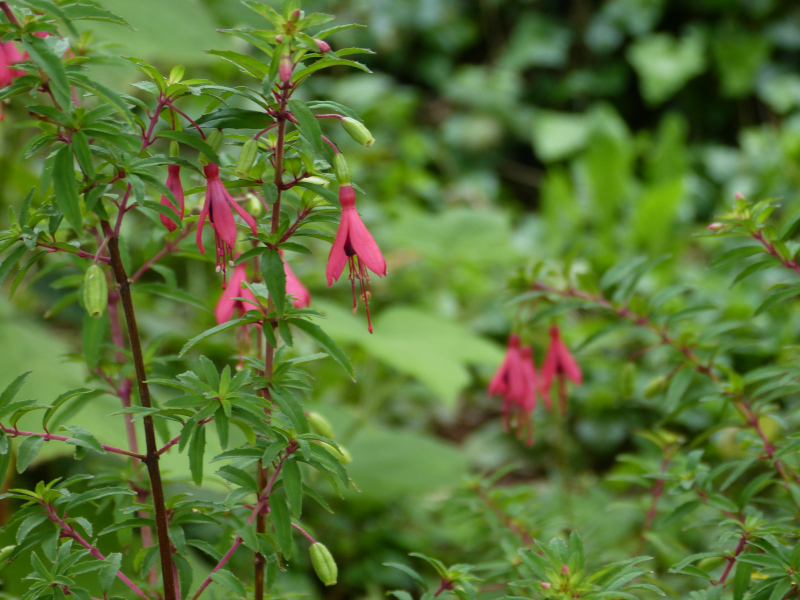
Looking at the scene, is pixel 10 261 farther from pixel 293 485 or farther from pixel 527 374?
pixel 527 374

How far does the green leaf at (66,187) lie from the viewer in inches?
15.5

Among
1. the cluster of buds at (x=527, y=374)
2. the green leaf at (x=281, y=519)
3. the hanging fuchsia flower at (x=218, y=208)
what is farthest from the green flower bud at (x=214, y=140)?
the cluster of buds at (x=527, y=374)

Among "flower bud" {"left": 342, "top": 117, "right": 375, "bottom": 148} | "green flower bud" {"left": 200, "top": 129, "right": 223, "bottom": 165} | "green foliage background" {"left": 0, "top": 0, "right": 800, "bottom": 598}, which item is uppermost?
"green foliage background" {"left": 0, "top": 0, "right": 800, "bottom": 598}

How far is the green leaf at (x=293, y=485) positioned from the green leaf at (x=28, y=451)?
0.15 metres

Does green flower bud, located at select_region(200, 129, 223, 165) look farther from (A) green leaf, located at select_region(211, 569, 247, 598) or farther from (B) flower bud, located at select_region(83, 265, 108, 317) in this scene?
(A) green leaf, located at select_region(211, 569, 247, 598)

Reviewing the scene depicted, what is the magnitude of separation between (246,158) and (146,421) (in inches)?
7.0

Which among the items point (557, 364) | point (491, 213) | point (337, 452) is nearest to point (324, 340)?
point (337, 452)

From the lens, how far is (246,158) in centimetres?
44

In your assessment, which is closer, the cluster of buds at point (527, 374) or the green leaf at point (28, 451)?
the green leaf at point (28, 451)

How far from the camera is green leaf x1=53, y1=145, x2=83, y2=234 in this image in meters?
0.39

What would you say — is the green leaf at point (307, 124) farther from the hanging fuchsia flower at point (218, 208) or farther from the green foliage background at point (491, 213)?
the green foliage background at point (491, 213)

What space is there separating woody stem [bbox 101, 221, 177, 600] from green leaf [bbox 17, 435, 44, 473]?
0.20 feet

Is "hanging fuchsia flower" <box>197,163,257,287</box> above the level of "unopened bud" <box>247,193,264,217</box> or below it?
below

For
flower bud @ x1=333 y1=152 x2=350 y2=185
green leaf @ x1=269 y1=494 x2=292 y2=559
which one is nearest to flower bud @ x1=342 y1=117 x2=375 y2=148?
flower bud @ x1=333 y1=152 x2=350 y2=185
